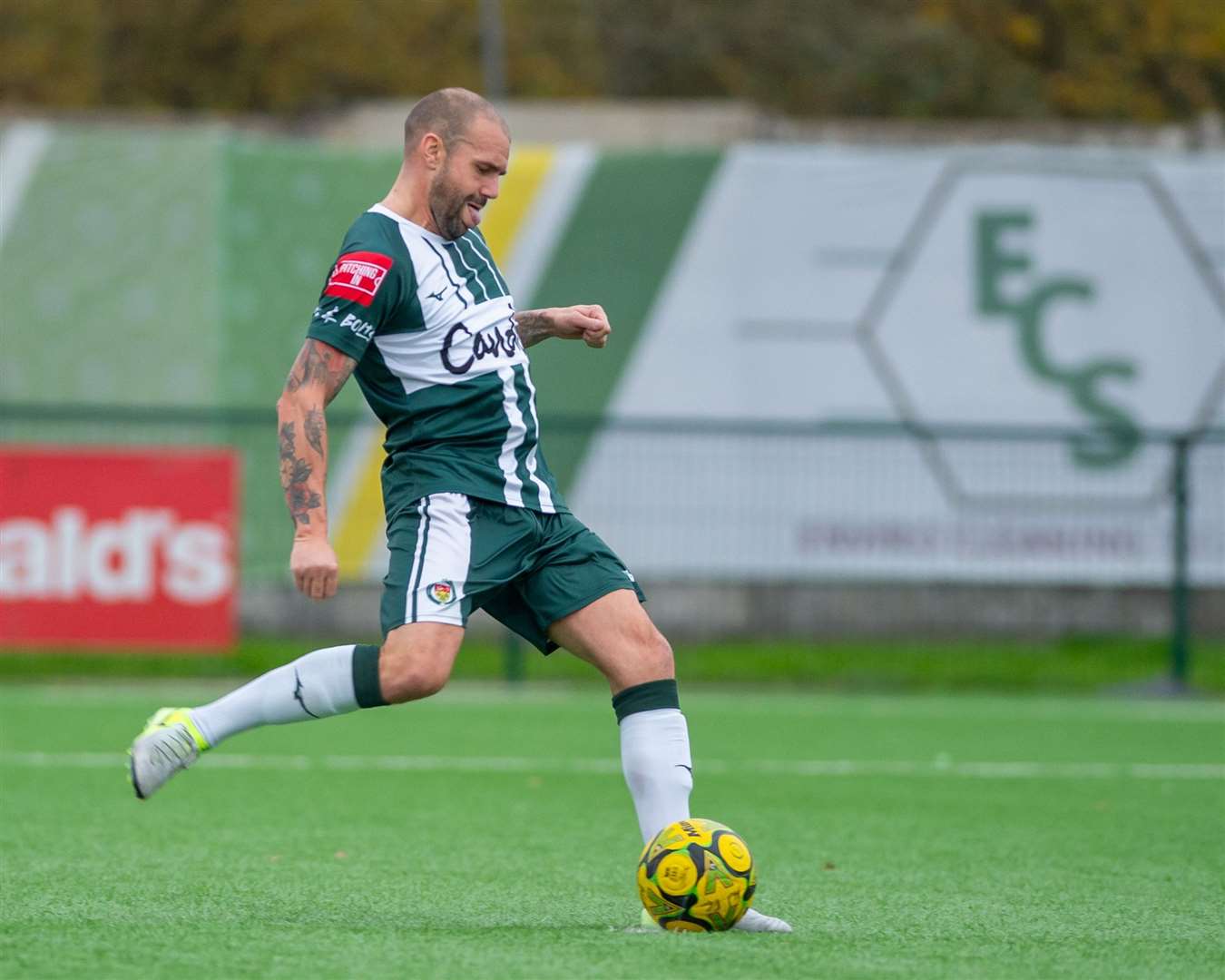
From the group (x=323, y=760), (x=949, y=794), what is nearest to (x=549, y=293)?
(x=323, y=760)

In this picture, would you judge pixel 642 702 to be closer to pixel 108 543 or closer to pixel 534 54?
pixel 108 543

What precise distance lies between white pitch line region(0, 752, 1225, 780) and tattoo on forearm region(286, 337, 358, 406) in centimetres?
434

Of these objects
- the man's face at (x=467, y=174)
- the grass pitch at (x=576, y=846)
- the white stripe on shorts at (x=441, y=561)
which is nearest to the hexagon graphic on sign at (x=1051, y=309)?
the grass pitch at (x=576, y=846)

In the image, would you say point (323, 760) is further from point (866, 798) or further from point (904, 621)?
point (904, 621)

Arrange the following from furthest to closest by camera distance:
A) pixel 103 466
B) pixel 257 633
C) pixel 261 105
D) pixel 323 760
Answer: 1. pixel 261 105
2. pixel 257 633
3. pixel 103 466
4. pixel 323 760

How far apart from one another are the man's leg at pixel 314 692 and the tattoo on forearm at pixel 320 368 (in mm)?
645

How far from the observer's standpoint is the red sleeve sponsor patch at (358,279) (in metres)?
4.88

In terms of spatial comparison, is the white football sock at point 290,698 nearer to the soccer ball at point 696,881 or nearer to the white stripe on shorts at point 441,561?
the white stripe on shorts at point 441,561

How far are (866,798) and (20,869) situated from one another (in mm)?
3788

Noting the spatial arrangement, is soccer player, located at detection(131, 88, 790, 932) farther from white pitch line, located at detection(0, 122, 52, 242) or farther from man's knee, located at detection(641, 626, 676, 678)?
white pitch line, located at detection(0, 122, 52, 242)

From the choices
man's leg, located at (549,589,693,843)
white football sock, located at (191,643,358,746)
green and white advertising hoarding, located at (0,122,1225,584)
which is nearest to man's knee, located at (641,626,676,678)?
man's leg, located at (549,589,693,843)

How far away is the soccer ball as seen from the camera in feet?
15.8

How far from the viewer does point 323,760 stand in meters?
9.31

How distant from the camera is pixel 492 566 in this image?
16.6ft
